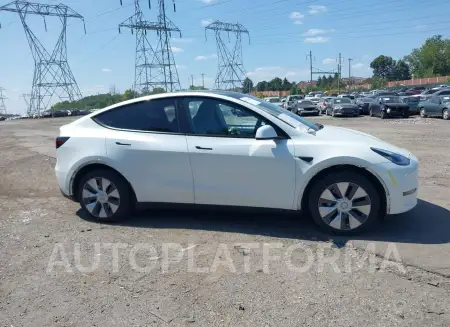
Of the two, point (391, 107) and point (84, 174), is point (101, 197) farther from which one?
point (391, 107)

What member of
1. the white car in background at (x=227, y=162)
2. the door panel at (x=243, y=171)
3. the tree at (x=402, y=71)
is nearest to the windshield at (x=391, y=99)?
the white car in background at (x=227, y=162)

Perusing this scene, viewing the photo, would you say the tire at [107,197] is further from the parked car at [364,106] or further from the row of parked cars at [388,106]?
the parked car at [364,106]

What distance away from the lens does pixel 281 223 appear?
467 cm

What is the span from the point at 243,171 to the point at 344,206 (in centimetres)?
113

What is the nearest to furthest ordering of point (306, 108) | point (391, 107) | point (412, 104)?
point (391, 107) → point (412, 104) → point (306, 108)

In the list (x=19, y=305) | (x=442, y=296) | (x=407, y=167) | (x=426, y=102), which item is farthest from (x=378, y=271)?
(x=426, y=102)

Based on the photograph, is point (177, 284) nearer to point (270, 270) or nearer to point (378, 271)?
point (270, 270)

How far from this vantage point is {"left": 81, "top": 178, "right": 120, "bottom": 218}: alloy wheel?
15.8 feet

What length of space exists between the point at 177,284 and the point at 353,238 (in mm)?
1945

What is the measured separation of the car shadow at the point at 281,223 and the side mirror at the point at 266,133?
845 mm

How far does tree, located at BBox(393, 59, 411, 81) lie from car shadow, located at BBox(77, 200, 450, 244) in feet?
421

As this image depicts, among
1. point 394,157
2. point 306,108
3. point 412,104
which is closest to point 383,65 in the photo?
point 306,108

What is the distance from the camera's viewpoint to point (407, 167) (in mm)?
4156

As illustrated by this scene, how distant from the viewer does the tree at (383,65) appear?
13252cm
